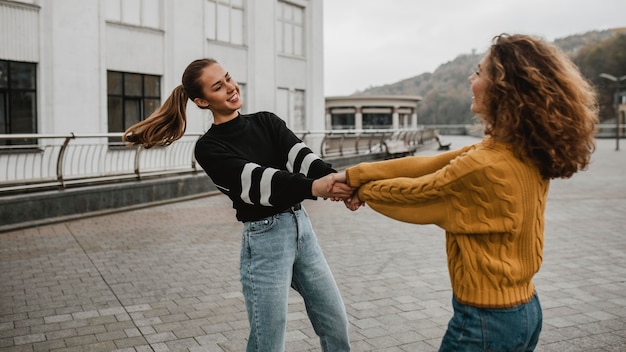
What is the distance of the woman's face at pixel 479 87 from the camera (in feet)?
7.39

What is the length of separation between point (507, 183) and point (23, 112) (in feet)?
52.8

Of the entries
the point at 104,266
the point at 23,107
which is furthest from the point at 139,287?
the point at 23,107

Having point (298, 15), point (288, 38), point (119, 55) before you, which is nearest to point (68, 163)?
point (119, 55)

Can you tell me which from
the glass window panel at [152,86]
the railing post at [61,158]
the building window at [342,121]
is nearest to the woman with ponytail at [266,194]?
the railing post at [61,158]

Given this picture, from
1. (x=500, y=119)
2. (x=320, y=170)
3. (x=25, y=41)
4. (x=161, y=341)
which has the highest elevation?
(x=25, y=41)

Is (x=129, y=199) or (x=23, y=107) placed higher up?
(x=23, y=107)

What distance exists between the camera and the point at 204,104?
128 inches

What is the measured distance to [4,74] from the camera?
611 inches

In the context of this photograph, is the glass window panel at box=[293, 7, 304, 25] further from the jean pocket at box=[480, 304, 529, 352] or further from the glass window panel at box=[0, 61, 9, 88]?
the jean pocket at box=[480, 304, 529, 352]

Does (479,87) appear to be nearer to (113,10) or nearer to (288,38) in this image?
(113,10)

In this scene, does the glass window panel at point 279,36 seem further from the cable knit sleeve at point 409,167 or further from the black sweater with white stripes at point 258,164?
the cable knit sleeve at point 409,167

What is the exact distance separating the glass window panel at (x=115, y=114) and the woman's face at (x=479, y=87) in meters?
17.4

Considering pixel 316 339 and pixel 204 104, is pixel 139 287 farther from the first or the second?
pixel 204 104

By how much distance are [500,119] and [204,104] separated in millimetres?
1610
